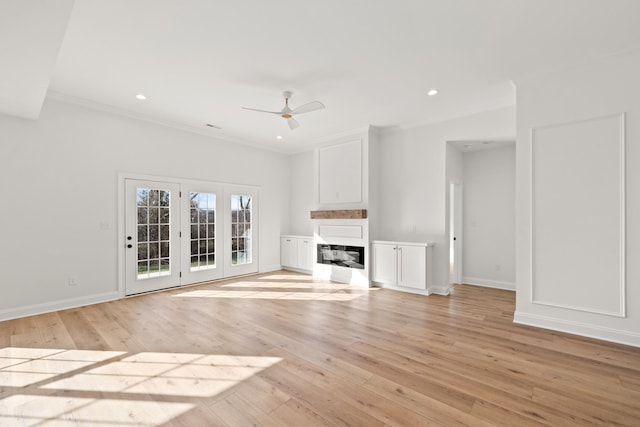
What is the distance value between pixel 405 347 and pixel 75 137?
205 inches

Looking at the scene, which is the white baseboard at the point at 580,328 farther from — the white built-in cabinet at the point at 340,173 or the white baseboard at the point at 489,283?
the white built-in cabinet at the point at 340,173

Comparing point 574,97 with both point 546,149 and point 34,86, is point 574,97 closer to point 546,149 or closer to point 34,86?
point 546,149

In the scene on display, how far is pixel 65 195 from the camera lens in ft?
13.7

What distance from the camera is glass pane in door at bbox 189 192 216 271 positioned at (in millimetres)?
5586

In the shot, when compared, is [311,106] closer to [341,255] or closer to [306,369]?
[306,369]

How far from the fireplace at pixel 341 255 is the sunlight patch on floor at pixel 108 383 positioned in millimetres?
3211

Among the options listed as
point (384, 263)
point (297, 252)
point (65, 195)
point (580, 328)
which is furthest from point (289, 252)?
point (580, 328)

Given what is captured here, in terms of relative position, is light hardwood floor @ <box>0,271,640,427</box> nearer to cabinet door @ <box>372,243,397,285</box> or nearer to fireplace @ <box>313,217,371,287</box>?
cabinet door @ <box>372,243,397,285</box>

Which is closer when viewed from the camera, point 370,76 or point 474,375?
point 474,375

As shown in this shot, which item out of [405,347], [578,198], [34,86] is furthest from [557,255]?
[34,86]

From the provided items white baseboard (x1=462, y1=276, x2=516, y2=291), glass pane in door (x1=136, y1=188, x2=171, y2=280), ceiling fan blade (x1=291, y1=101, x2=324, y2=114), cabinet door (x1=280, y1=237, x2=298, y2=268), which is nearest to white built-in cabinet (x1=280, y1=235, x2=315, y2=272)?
cabinet door (x1=280, y1=237, x2=298, y2=268)

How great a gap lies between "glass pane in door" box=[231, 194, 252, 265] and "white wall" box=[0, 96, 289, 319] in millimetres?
1435

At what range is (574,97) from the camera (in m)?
3.26

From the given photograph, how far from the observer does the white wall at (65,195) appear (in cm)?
378
